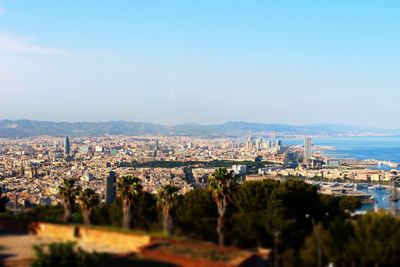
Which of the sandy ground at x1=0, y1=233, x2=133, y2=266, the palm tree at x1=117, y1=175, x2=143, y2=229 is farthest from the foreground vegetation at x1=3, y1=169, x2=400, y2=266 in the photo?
the sandy ground at x1=0, y1=233, x2=133, y2=266

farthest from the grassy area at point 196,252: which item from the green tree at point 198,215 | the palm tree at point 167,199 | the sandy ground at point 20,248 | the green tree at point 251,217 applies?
the palm tree at point 167,199

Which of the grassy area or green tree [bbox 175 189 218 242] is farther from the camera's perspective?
green tree [bbox 175 189 218 242]

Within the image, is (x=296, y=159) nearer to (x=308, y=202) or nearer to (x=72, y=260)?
(x=308, y=202)

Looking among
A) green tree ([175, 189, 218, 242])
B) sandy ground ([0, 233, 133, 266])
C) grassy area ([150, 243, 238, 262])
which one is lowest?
green tree ([175, 189, 218, 242])

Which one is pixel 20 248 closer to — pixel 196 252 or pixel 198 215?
pixel 196 252

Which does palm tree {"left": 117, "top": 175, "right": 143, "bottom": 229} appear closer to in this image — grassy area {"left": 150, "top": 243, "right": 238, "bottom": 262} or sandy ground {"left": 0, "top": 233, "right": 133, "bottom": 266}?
sandy ground {"left": 0, "top": 233, "right": 133, "bottom": 266}

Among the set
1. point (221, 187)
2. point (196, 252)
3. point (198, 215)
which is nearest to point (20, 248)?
point (196, 252)

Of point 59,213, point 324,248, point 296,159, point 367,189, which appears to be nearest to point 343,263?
point 324,248

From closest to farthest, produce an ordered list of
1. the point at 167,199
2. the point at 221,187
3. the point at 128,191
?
the point at 167,199, the point at 221,187, the point at 128,191

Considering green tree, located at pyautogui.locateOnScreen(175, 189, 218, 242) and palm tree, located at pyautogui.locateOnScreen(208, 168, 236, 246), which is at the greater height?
palm tree, located at pyautogui.locateOnScreen(208, 168, 236, 246)

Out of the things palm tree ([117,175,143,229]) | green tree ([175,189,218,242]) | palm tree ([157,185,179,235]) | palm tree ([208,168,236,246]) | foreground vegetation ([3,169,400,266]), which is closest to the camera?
foreground vegetation ([3,169,400,266])

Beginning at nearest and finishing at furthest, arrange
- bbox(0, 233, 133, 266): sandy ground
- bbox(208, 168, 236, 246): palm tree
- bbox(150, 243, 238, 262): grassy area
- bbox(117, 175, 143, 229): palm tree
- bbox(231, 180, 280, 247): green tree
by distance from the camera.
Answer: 1. bbox(0, 233, 133, 266): sandy ground
2. bbox(150, 243, 238, 262): grassy area
3. bbox(231, 180, 280, 247): green tree
4. bbox(208, 168, 236, 246): palm tree
5. bbox(117, 175, 143, 229): palm tree
